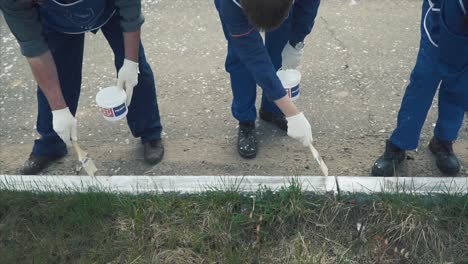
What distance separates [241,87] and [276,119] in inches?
18.1

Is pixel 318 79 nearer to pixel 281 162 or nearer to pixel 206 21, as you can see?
pixel 281 162

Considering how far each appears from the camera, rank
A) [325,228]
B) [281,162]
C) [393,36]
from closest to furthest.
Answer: [325,228] < [281,162] < [393,36]

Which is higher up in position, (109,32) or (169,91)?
(109,32)

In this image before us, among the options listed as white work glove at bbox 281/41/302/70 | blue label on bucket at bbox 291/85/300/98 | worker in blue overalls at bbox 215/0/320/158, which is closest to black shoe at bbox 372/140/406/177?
worker in blue overalls at bbox 215/0/320/158

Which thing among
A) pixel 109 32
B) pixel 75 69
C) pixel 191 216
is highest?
pixel 109 32

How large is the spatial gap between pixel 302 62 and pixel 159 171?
1578 mm

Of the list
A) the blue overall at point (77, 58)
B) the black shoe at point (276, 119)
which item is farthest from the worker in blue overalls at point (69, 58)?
the black shoe at point (276, 119)

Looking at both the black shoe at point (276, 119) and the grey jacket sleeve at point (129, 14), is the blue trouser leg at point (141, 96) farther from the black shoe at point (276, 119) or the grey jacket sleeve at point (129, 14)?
the black shoe at point (276, 119)

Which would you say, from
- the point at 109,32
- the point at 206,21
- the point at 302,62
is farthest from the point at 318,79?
the point at 109,32

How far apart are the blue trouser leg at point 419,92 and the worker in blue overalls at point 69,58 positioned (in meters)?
1.47

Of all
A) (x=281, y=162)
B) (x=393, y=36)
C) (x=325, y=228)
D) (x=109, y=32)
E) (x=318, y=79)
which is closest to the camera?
(x=325, y=228)

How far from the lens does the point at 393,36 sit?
4277mm

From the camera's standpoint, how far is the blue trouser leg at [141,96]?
9.23 feet

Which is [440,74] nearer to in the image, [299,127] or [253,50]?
[299,127]
